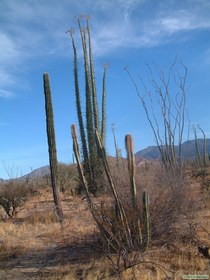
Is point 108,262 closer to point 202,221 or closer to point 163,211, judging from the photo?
point 163,211

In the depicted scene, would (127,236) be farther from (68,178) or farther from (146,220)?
(68,178)

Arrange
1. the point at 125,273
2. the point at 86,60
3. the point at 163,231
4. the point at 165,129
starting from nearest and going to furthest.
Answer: the point at 125,273 < the point at 163,231 < the point at 165,129 < the point at 86,60

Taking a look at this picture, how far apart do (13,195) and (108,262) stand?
30.1 ft

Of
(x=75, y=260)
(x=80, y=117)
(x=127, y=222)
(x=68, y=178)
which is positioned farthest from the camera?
(x=68, y=178)

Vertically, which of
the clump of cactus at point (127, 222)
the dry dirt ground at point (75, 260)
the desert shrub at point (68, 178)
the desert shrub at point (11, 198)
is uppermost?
the desert shrub at point (68, 178)

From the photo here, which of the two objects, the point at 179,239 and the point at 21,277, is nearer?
the point at 21,277

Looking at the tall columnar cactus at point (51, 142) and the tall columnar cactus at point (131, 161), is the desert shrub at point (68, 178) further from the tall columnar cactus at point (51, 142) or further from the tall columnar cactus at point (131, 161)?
the tall columnar cactus at point (131, 161)

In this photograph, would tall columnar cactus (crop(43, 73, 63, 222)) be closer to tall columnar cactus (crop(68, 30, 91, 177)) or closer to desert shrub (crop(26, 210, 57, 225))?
desert shrub (crop(26, 210, 57, 225))

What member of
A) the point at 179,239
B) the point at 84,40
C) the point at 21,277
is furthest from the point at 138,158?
the point at 21,277

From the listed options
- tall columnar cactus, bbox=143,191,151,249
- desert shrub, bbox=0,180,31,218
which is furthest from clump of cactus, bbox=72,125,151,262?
desert shrub, bbox=0,180,31,218

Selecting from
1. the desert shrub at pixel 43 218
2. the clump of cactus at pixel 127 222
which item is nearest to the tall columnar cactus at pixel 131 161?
the clump of cactus at pixel 127 222

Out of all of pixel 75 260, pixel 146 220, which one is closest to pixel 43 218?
pixel 75 260

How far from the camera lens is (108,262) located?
7949 millimetres

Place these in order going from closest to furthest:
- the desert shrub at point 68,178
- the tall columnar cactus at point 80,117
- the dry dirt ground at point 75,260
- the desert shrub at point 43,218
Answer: the dry dirt ground at point 75,260, the desert shrub at point 43,218, the tall columnar cactus at point 80,117, the desert shrub at point 68,178
